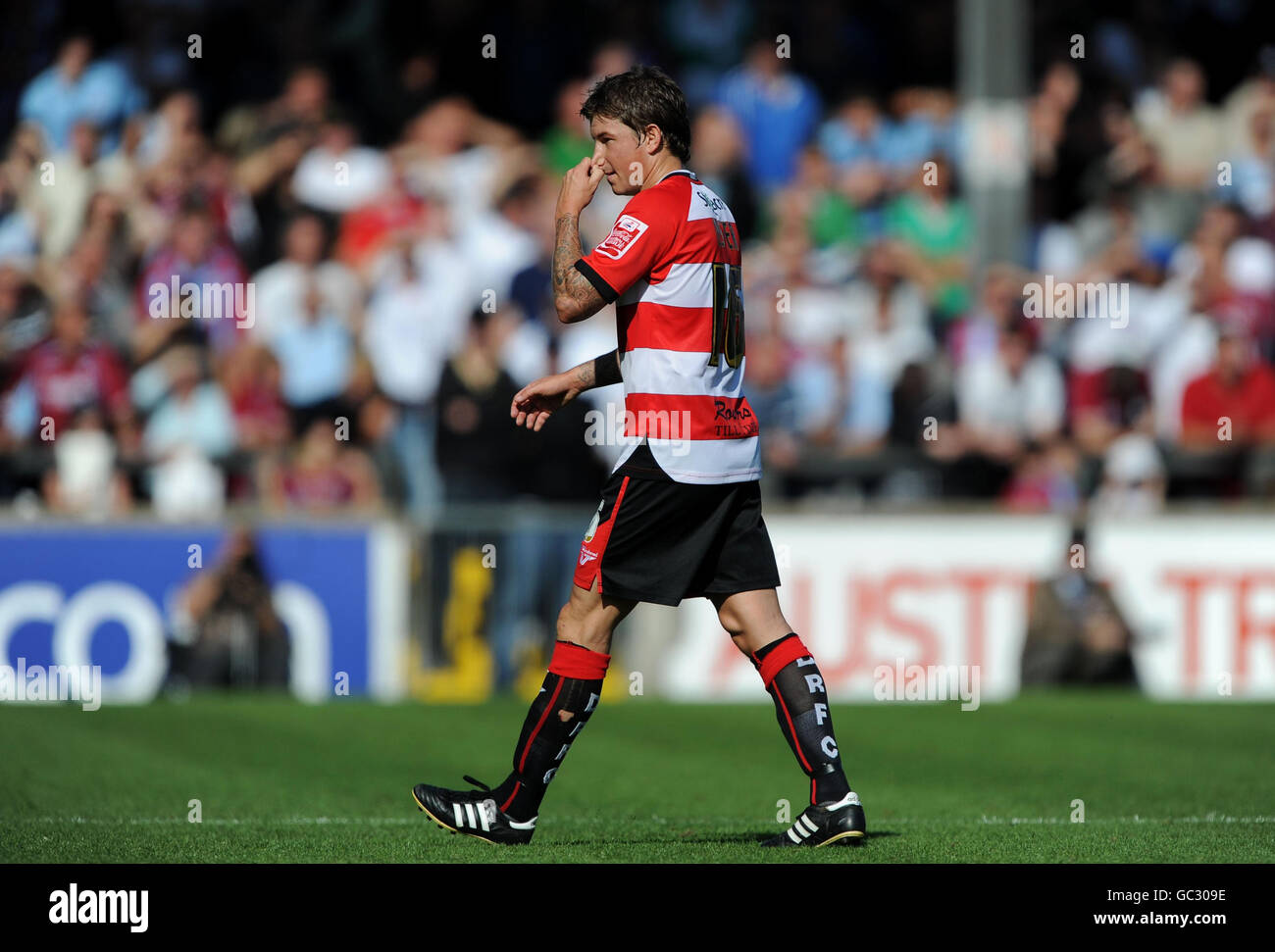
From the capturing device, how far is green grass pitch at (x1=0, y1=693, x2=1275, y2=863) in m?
6.89

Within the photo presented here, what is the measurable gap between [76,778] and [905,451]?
816 cm

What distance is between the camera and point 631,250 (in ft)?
21.7

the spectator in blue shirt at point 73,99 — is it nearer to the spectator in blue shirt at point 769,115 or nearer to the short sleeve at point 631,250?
the spectator in blue shirt at point 769,115

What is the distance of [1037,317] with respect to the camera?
16297mm

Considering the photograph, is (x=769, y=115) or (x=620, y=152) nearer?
(x=620, y=152)

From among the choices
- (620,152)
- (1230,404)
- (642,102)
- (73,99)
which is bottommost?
(1230,404)

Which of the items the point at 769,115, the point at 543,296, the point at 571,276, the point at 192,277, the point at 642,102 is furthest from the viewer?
the point at 769,115

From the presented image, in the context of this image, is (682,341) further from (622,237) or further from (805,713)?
(805,713)

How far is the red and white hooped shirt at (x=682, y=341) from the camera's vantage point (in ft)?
22.1

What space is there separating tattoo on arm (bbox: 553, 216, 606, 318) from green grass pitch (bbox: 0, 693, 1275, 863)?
1.78m

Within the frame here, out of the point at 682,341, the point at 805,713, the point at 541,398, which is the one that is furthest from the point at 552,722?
the point at 682,341

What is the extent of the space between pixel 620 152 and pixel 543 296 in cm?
971

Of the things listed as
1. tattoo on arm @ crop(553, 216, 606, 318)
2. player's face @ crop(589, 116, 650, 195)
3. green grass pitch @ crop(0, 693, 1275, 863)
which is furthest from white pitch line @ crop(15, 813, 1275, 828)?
player's face @ crop(589, 116, 650, 195)

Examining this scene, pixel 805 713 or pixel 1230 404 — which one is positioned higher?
pixel 1230 404
